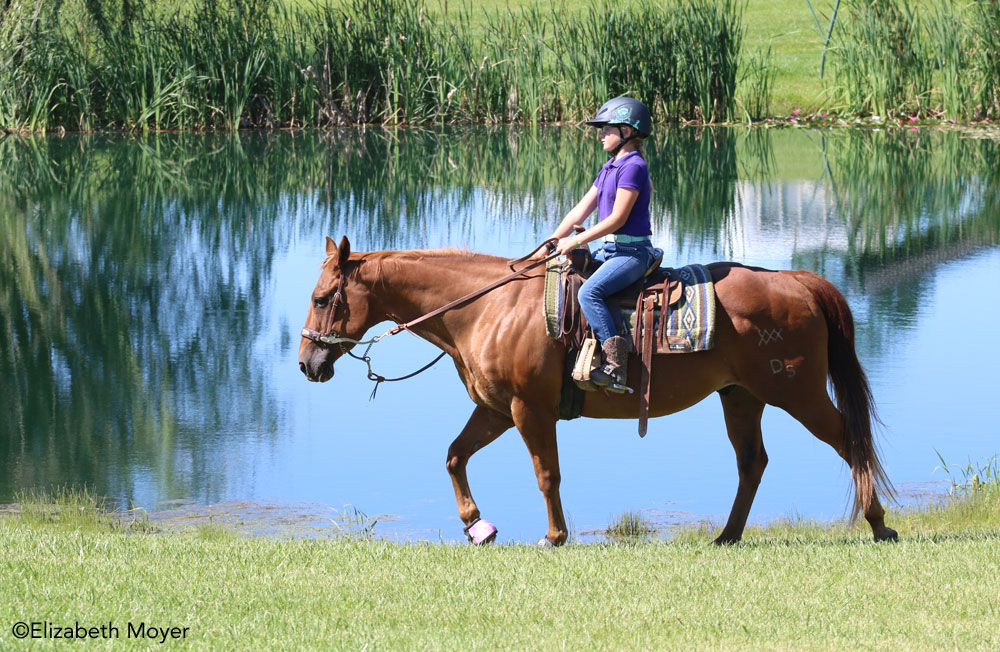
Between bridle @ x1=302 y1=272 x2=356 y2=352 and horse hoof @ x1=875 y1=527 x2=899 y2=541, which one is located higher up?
bridle @ x1=302 y1=272 x2=356 y2=352

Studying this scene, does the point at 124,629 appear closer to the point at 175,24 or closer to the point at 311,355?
the point at 311,355

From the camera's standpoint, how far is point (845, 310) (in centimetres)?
704

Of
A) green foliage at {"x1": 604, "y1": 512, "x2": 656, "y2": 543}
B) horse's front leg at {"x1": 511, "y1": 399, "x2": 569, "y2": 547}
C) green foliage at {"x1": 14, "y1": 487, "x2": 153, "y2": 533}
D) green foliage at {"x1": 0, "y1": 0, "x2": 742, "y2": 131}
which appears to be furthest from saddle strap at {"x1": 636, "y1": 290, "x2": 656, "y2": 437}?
green foliage at {"x1": 0, "y1": 0, "x2": 742, "y2": 131}

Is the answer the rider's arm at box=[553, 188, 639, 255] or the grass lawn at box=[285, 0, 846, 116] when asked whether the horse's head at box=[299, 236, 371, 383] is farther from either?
the grass lawn at box=[285, 0, 846, 116]

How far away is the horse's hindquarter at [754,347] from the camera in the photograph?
271 inches

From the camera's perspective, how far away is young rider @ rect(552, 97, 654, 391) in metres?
6.79

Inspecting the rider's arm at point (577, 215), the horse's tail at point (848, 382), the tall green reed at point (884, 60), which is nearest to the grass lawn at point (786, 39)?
the tall green reed at point (884, 60)

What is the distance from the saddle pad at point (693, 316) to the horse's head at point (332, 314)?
55.3 inches

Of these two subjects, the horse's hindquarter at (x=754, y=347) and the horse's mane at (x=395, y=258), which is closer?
the horse's hindquarter at (x=754, y=347)

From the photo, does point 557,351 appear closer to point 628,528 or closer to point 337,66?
point 628,528

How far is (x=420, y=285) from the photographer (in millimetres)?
7121

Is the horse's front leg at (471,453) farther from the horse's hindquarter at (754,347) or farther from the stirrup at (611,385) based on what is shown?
the horse's hindquarter at (754,347)

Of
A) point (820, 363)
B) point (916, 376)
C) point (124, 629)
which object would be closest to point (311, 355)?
point (124, 629)

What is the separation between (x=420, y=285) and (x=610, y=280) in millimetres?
1021
